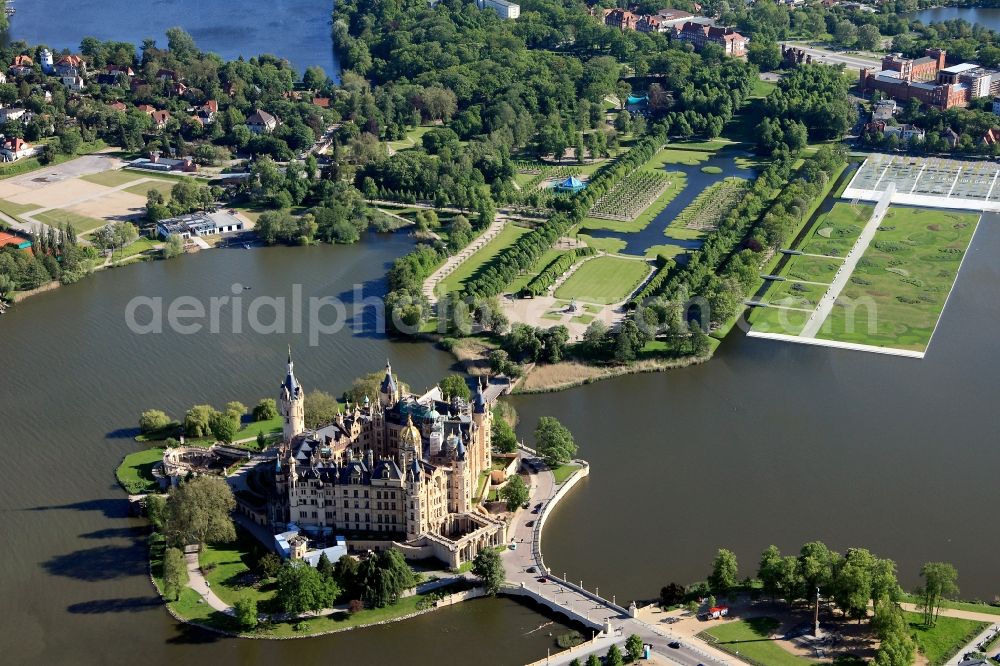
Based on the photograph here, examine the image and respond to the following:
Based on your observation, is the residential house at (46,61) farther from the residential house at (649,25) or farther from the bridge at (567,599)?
the bridge at (567,599)

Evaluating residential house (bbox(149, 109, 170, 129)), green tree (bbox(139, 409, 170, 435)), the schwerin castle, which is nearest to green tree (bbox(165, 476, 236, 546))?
the schwerin castle

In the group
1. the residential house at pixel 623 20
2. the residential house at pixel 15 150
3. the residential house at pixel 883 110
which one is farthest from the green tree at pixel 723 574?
the residential house at pixel 623 20

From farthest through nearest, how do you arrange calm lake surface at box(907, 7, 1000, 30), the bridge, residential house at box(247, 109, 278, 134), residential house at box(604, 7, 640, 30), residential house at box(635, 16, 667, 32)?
calm lake surface at box(907, 7, 1000, 30), residential house at box(604, 7, 640, 30), residential house at box(635, 16, 667, 32), residential house at box(247, 109, 278, 134), the bridge

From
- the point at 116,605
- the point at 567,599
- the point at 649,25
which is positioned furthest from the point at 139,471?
the point at 649,25

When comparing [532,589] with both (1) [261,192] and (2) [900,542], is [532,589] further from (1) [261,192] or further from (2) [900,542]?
(1) [261,192]

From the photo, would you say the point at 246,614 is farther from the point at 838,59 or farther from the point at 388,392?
the point at 838,59

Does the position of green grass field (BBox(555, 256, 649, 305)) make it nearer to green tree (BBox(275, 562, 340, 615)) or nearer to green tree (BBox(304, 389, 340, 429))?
green tree (BBox(304, 389, 340, 429))

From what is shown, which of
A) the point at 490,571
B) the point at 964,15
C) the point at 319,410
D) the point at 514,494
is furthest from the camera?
the point at 964,15
